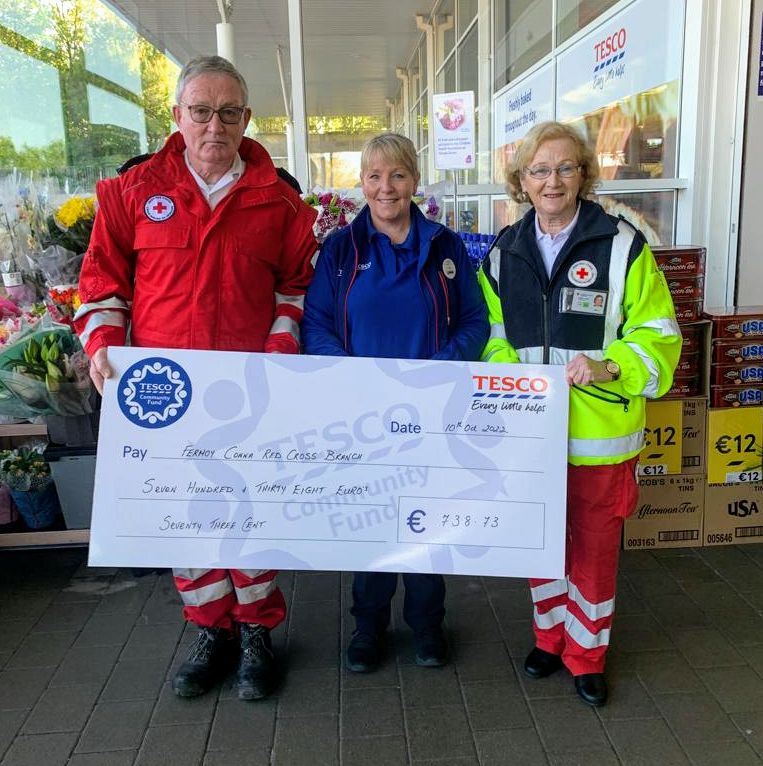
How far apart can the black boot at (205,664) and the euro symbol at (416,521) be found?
2.73 ft

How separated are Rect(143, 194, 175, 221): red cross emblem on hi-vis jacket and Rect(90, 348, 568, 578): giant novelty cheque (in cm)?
40

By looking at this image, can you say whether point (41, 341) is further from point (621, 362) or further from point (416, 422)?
point (621, 362)

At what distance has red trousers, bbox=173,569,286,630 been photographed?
2396mm

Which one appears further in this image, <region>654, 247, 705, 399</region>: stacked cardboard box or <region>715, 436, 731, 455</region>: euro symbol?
<region>715, 436, 731, 455</region>: euro symbol

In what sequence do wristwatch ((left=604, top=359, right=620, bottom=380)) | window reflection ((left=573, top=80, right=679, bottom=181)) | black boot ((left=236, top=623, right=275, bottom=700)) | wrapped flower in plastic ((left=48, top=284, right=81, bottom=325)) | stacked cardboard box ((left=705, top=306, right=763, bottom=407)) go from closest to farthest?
wristwatch ((left=604, top=359, right=620, bottom=380)) → black boot ((left=236, top=623, right=275, bottom=700)) → wrapped flower in plastic ((left=48, top=284, right=81, bottom=325)) → stacked cardboard box ((left=705, top=306, right=763, bottom=407)) → window reflection ((left=573, top=80, right=679, bottom=181))

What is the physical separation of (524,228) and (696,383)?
1.54 metres

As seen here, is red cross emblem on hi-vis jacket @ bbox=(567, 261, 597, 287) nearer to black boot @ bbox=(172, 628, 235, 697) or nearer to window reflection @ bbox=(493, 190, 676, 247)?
black boot @ bbox=(172, 628, 235, 697)

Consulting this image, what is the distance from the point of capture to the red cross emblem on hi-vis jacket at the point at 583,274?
6.80ft

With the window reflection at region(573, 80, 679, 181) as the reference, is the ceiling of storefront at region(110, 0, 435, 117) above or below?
above

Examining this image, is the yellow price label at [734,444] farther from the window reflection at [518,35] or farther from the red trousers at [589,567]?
the window reflection at [518,35]

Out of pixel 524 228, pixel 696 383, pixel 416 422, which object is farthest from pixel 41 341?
pixel 696 383

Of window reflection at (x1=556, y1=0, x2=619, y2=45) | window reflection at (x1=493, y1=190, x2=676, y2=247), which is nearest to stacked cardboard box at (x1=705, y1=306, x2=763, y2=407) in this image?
window reflection at (x1=493, y1=190, x2=676, y2=247)

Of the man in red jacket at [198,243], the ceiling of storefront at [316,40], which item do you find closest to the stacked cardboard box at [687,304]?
the man in red jacket at [198,243]

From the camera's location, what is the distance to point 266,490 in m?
2.15
